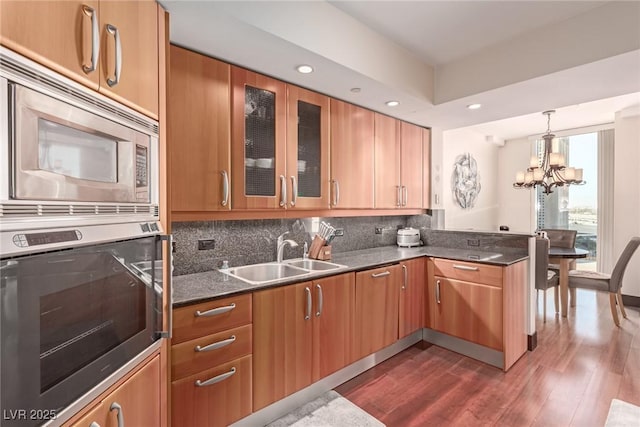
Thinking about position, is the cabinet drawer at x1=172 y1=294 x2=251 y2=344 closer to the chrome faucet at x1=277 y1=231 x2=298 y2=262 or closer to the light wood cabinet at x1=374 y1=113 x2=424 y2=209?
the chrome faucet at x1=277 y1=231 x2=298 y2=262

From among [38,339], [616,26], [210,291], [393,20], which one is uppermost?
[393,20]

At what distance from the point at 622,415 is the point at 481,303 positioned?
1008mm

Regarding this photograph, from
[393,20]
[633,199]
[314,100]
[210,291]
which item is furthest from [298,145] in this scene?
[633,199]

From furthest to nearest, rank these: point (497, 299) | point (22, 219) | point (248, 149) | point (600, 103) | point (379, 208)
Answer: point (600, 103), point (379, 208), point (497, 299), point (248, 149), point (22, 219)

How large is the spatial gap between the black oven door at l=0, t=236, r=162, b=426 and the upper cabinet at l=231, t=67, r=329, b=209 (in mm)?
950

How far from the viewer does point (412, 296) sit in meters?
2.88

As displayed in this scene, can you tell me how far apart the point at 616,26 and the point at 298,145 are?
2091 mm

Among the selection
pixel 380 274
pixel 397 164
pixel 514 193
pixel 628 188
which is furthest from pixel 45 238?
pixel 514 193

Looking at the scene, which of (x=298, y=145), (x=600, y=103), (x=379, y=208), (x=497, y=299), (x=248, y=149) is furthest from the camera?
(x=600, y=103)

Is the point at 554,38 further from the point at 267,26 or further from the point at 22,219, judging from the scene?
the point at 22,219

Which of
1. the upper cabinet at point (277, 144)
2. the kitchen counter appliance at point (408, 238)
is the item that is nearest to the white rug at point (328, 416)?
the upper cabinet at point (277, 144)

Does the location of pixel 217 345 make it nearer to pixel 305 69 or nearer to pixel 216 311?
pixel 216 311

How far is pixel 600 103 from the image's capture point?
3941 mm

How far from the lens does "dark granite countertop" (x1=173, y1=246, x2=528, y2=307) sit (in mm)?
1662
